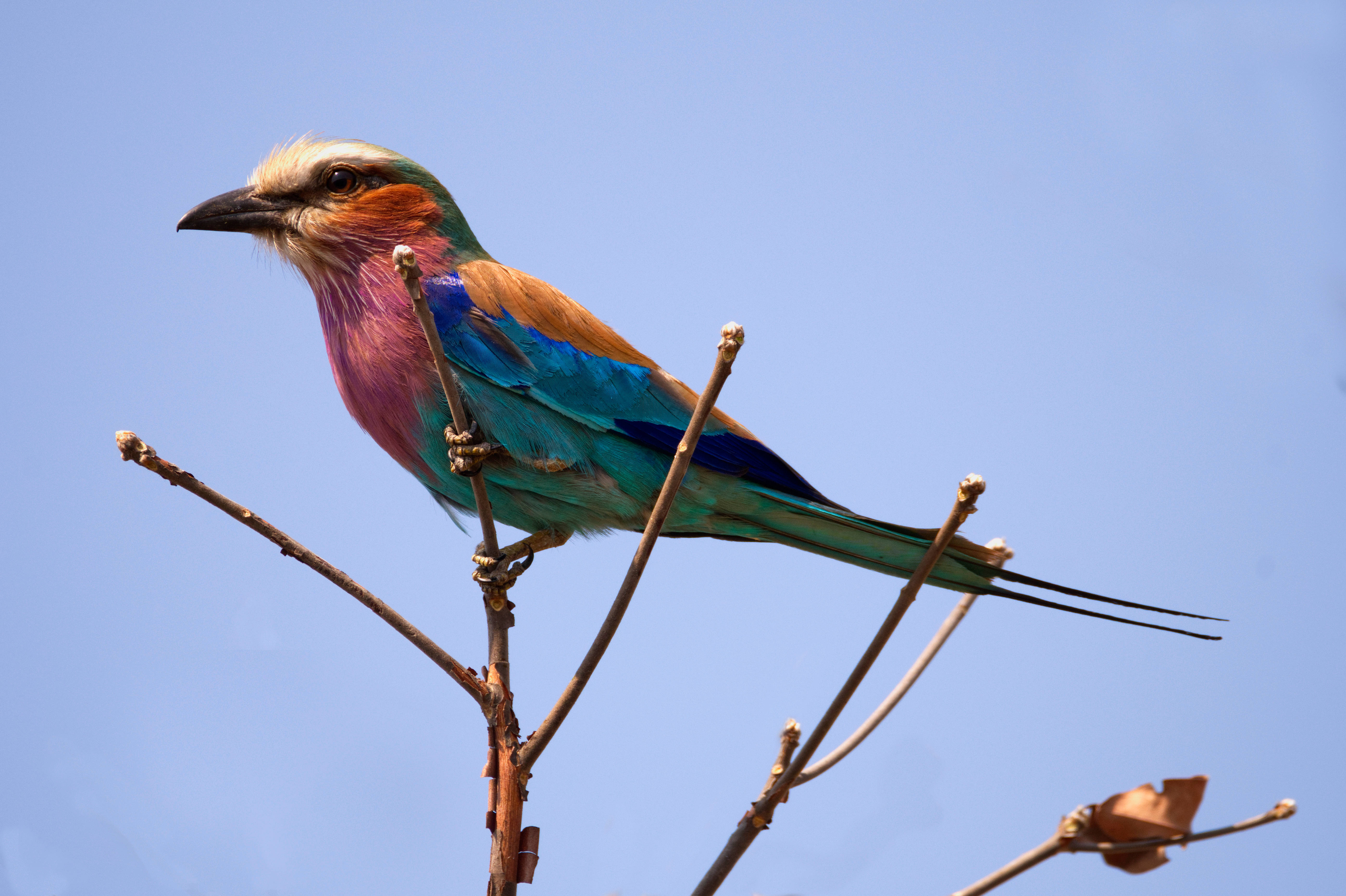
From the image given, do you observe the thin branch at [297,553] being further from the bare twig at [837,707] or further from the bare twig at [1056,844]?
the bare twig at [1056,844]

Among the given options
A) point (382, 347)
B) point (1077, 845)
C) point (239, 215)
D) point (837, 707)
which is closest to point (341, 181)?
point (239, 215)

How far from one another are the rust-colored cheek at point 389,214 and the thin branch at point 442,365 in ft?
2.38

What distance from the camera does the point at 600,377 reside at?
2.47m

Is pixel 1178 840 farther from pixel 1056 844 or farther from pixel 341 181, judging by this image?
pixel 341 181

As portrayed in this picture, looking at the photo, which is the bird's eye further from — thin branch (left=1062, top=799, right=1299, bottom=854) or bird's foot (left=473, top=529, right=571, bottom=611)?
thin branch (left=1062, top=799, right=1299, bottom=854)

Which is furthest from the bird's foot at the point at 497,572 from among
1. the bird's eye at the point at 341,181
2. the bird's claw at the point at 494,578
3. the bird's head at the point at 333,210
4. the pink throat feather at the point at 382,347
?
the bird's eye at the point at 341,181

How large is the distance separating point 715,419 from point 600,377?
30 cm

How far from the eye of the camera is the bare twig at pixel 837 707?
1348 mm

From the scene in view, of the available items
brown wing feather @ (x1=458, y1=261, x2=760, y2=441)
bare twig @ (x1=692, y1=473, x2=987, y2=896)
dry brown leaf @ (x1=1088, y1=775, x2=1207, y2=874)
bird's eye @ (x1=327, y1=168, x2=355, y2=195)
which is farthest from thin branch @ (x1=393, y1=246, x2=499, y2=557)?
dry brown leaf @ (x1=1088, y1=775, x2=1207, y2=874)

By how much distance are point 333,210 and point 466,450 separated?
2.80ft

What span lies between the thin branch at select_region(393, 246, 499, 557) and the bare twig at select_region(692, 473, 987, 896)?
2.21ft

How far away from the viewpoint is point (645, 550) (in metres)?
1.61

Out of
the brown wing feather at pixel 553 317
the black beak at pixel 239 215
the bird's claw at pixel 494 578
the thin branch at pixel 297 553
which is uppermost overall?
the brown wing feather at pixel 553 317

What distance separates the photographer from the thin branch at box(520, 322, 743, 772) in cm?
143
